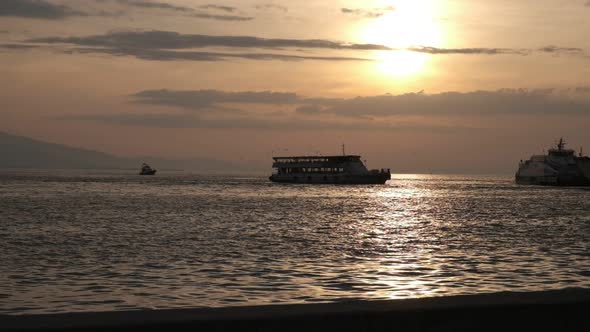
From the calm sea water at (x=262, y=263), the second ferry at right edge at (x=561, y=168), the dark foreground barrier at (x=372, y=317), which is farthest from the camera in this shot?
the second ferry at right edge at (x=561, y=168)

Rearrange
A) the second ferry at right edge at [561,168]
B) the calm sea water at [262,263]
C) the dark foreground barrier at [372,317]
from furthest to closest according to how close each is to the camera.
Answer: the second ferry at right edge at [561,168] < the calm sea water at [262,263] < the dark foreground barrier at [372,317]

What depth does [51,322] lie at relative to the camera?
18.9ft

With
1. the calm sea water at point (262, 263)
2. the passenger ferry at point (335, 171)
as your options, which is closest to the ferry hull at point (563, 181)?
the passenger ferry at point (335, 171)

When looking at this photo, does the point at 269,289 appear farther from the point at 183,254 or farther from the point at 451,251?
the point at 451,251

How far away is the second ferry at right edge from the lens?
166 m

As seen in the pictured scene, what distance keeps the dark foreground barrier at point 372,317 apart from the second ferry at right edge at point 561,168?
6642 inches

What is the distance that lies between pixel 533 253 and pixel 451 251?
330 centimetres

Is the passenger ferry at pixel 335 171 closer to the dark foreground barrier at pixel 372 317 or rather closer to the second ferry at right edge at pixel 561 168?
the second ferry at right edge at pixel 561 168

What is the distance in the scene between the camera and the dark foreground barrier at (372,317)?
5.87 meters

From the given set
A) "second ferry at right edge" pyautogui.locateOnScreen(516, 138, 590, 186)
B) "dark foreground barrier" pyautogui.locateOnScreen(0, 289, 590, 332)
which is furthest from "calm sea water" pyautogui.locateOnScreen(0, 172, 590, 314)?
"second ferry at right edge" pyautogui.locateOnScreen(516, 138, 590, 186)

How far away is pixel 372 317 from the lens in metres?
6.37

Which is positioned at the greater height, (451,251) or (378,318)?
(378,318)

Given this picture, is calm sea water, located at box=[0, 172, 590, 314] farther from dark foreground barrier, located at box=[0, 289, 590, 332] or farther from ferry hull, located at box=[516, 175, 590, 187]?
ferry hull, located at box=[516, 175, 590, 187]

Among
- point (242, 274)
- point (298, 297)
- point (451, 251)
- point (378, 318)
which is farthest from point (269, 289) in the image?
point (451, 251)
